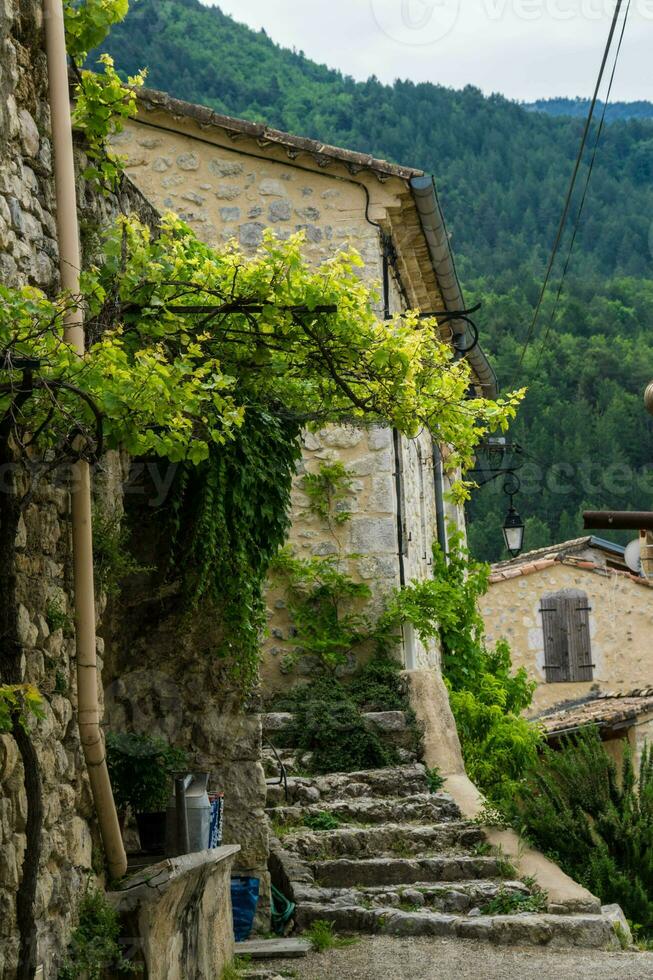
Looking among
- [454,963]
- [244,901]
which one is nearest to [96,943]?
[244,901]

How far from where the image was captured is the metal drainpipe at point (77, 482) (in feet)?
14.5

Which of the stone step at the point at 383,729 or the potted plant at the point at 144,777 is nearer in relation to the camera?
the potted plant at the point at 144,777

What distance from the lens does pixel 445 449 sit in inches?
546

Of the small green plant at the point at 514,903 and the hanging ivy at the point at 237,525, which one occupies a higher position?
the hanging ivy at the point at 237,525

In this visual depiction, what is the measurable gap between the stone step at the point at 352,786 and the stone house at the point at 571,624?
11.2 meters

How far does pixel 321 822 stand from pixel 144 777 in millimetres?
2449

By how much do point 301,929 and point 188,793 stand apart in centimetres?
180

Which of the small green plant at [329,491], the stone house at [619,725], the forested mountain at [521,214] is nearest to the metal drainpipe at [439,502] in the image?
the stone house at [619,725]

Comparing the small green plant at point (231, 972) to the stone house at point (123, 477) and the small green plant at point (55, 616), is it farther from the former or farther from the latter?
the small green plant at point (55, 616)

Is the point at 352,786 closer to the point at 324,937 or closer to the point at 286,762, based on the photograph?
the point at 286,762

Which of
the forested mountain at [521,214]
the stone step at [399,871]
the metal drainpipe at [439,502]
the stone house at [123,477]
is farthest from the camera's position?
the forested mountain at [521,214]

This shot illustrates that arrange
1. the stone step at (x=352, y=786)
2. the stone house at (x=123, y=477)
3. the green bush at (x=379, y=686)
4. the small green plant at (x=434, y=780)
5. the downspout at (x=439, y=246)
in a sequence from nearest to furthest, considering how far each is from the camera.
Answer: the stone house at (x=123, y=477)
the stone step at (x=352, y=786)
the small green plant at (x=434, y=780)
the green bush at (x=379, y=686)
the downspout at (x=439, y=246)

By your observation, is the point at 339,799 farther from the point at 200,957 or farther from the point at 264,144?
the point at 264,144

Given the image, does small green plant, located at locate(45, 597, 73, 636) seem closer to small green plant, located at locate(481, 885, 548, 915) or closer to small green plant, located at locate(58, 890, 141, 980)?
small green plant, located at locate(58, 890, 141, 980)
